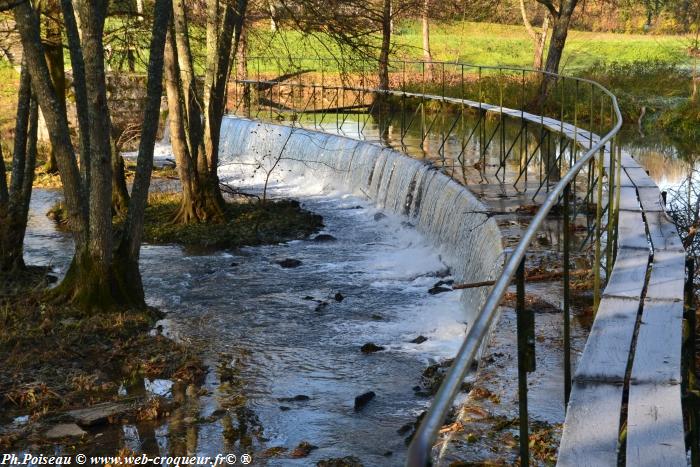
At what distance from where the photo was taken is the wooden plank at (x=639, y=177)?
835 centimetres

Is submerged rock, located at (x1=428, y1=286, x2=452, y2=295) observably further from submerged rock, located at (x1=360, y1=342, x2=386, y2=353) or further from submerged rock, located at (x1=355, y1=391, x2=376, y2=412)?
submerged rock, located at (x1=355, y1=391, x2=376, y2=412)

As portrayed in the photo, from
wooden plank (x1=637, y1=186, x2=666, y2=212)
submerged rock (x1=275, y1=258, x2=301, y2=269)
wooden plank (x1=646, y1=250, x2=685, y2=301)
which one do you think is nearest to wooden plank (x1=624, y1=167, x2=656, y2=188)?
wooden plank (x1=637, y1=186, x2=666, y2=212)

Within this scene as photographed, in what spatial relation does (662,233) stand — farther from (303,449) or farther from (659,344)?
(303,449)

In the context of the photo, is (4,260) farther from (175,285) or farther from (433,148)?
(433,148)

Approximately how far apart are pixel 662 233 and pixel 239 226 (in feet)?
34.2

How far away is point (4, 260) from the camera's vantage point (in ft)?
41.1

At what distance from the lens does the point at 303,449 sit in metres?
7.09

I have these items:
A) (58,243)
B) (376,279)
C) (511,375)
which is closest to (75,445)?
(511,375)

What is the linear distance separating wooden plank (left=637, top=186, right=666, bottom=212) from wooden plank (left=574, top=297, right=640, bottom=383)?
248 cm

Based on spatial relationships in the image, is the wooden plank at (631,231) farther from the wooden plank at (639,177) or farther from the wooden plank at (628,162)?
the wooden plank at (628,162)

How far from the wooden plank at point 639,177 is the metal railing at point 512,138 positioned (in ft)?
0.60

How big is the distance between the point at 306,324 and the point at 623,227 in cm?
482

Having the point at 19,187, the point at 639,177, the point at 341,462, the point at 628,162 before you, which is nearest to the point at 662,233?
the point at 639,177

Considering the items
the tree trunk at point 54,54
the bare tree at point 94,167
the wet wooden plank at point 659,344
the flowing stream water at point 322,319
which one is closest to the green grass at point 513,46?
the tree trunk at point 54,54
